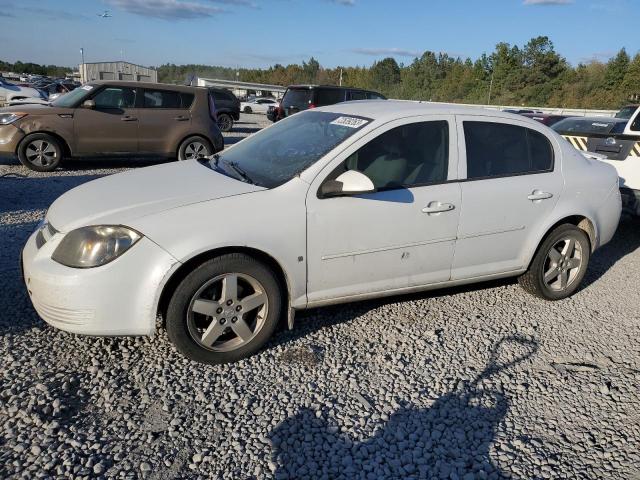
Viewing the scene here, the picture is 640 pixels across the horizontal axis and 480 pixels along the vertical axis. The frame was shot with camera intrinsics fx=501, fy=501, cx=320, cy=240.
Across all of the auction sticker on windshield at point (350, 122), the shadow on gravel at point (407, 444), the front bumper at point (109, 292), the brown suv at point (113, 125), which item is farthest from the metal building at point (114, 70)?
the shadow on gravel at point (407, 444)

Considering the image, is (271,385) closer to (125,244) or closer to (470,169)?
(125,244)

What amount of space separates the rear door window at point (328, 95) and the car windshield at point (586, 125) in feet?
21.5

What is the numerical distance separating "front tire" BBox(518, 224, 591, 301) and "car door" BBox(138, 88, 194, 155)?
7.63m

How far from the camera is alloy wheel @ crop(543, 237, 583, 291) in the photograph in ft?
14.6

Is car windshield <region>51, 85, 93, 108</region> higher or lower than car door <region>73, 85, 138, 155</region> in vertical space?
higher

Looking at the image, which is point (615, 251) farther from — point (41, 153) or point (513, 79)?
point (513, 79)

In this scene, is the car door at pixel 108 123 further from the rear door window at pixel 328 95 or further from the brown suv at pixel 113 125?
the rear door window at pixel 328 95

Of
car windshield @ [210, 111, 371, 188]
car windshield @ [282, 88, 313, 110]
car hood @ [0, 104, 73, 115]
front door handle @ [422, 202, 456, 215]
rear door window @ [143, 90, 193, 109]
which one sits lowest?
front door handle @ [422, 202, 456, 215]

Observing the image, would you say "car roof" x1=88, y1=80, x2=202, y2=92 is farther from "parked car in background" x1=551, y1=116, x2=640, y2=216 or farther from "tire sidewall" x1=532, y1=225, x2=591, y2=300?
"tire sidewall" x1=532, y1=225, x2=591, y2=300

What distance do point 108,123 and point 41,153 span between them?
4.12 feet

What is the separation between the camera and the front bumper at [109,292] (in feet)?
9.41

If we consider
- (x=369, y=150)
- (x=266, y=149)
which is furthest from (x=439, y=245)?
(x=266, y=149)

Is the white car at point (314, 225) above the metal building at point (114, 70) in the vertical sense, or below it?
below

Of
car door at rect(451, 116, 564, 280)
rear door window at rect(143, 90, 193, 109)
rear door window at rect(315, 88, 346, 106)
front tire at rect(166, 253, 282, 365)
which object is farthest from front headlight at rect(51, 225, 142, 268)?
→ rear door window at rect(315, 88, 346, 106)
